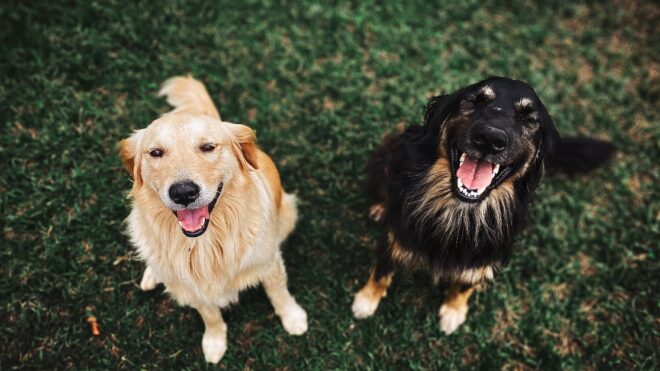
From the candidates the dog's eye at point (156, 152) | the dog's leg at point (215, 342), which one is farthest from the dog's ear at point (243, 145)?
the dog's leg at point (215, 342)

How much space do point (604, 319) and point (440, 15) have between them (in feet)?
11.8

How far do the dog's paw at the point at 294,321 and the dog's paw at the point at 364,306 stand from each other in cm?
45

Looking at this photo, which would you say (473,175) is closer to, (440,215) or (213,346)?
(440,215)

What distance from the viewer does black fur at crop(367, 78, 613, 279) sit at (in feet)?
9.00

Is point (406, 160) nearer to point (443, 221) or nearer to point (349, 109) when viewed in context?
point (443, 221)

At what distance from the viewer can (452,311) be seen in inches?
147

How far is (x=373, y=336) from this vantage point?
3.72 metres

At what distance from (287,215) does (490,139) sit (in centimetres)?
179

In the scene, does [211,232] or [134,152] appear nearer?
[134,152]

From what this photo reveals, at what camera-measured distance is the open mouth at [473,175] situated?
2.67 metres

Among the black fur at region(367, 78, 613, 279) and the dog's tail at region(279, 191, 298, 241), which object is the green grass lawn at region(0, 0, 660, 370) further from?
the black fur at region(367, 78, 613, 279)

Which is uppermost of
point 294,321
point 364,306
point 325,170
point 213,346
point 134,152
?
point 134,152

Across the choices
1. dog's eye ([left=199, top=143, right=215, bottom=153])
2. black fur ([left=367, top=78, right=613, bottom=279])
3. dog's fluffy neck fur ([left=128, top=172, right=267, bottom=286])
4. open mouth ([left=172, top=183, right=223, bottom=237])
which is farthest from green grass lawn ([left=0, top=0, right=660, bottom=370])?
dog's eye ([left=199, top=143, right=215, bottom=153])

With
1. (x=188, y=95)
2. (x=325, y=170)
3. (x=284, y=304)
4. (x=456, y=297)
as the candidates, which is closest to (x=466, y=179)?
(x=456, y=297)
